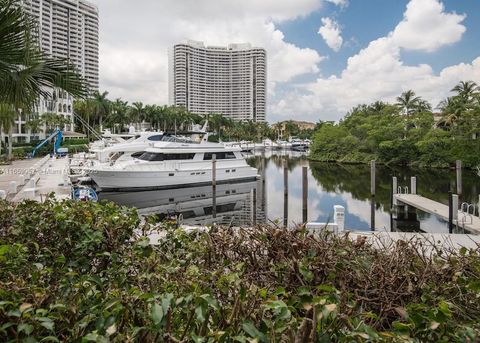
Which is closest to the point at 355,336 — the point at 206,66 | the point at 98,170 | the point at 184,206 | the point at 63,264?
the point at 63,264

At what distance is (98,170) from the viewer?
24938 millimetres

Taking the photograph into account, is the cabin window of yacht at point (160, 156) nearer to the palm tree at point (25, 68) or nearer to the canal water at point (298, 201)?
the canal water at point (298, 201)

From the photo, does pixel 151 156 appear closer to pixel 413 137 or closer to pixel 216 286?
pixel 216 286

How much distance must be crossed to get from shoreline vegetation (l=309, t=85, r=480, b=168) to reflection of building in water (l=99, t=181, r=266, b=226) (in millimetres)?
26758

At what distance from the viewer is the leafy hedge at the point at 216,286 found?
1.74m

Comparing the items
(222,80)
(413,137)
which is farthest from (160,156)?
(222,80)

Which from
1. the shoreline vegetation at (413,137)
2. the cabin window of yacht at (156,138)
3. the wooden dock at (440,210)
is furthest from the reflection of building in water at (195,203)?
the shoreline vegetation at (413,137)

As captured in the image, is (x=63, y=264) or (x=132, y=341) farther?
(x=63, y=264)

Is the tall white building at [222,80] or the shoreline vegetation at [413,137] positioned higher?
the tall white building at [222,80]

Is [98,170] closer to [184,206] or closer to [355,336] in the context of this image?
[184,206]

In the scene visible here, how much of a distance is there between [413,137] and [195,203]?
33.9 metres

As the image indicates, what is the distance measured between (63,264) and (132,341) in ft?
6.41

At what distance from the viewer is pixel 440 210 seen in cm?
1656

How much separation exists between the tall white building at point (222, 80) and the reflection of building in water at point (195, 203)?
113 meters
